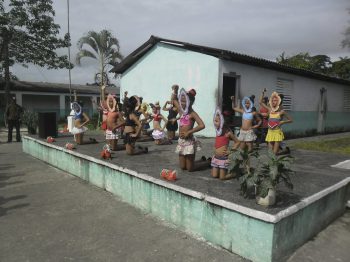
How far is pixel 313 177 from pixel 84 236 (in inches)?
168

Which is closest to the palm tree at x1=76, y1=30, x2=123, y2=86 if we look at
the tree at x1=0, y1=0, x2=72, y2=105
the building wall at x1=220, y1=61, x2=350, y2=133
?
the tree at x1=0, y1=0, x2=72, y2=105

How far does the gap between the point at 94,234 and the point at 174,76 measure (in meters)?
10.1

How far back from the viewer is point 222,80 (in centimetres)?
1202

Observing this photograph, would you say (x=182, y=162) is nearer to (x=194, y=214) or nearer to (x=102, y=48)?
(x=194, y=214)

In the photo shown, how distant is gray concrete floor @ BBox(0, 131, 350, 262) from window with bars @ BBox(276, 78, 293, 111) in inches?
391

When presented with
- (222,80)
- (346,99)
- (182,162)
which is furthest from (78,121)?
(346,99)

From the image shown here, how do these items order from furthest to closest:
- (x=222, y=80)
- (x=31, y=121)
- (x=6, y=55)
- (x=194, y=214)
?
(x=6, y=55) → (x=31, y=121) → (x=222, y=80) → (x=194, y=214)

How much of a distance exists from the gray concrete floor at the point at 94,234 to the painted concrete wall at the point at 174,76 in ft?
22.1

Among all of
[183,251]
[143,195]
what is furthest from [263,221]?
[143,195]

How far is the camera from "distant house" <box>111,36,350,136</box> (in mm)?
12258

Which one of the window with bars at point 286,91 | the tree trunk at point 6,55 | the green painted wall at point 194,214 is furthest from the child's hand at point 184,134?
the tree trunk at point 6,55

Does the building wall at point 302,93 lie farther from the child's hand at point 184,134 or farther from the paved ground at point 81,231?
the paved ground at point 81,231

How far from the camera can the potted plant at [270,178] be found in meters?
3.98

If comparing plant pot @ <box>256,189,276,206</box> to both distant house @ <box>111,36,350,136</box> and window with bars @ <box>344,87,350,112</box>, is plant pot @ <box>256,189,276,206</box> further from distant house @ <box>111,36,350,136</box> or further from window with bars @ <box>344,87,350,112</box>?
window with bars @ <box>344,87,350,112</box>
